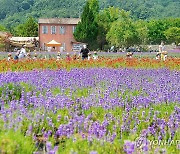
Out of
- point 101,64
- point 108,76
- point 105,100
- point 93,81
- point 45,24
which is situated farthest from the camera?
point 45,24

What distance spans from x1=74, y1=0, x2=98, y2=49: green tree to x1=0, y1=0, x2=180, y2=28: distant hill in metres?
73.0

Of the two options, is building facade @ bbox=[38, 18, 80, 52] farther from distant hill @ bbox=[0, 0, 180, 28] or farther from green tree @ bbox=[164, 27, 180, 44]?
distant hill @ bbox=[0, 0, 180, 28]

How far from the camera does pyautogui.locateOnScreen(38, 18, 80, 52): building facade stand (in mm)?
66688

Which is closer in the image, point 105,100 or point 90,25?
point 105,100

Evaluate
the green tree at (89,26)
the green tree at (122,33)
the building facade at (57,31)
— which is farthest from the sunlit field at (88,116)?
the building facade at (57,31)

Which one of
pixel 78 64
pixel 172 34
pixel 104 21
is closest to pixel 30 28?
pixel 104 21

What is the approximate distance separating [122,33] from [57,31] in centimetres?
1402

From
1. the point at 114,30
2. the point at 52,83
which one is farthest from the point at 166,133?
the point at 114,30

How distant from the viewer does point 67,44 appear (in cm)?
6619

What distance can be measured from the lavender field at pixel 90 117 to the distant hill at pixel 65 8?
12498 cm

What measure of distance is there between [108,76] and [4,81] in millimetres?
2632

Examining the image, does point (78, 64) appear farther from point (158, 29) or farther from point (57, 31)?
point (158, 29)

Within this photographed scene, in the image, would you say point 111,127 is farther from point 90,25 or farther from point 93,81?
point 90,25

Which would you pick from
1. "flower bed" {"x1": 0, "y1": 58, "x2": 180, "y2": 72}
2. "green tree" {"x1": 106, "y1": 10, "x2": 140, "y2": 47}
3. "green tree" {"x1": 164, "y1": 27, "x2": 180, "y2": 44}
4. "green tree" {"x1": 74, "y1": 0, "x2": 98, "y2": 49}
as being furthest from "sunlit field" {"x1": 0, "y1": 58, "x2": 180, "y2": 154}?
"green tree" {"x1": 164, "y1": 27, "x2": 180, "y2": 44}
